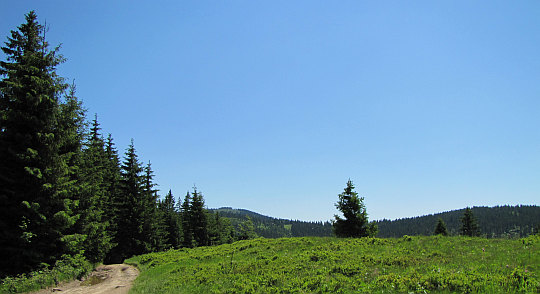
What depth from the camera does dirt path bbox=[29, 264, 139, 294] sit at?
1434cm

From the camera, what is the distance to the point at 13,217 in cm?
1496

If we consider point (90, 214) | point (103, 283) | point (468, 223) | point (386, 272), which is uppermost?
point (90, 214)

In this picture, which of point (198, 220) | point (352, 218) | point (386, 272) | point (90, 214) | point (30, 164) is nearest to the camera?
point (386, 272)

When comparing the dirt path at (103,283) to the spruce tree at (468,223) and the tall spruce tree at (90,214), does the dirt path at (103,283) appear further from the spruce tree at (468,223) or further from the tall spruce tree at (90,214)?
the spruce tree at (468,223)

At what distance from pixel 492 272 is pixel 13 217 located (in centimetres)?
2268

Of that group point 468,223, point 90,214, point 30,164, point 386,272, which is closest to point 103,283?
point 90,214

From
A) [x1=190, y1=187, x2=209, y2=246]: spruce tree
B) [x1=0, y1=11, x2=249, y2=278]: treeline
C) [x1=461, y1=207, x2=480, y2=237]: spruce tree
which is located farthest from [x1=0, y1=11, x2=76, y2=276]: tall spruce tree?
[x1=461, y1=207, x2=480, y2=237]: spruce tree

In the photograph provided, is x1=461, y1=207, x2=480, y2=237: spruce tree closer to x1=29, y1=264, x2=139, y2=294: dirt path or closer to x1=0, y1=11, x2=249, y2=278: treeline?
x1=29, y1=264, x2=139, y2=294: dirt path

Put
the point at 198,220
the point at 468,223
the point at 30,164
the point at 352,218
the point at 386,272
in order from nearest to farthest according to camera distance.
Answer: the point at 386,272 < the point at 30,164 < the point at 352,218 < the point at 198,220 < the point at 468,223

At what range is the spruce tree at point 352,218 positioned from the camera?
32344mm

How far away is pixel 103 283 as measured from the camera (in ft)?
54.9

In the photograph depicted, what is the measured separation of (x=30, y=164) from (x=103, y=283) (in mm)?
8550

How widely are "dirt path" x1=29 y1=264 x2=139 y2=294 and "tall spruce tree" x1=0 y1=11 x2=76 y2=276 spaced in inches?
84.2

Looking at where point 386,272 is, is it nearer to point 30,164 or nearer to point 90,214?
point 30,164
